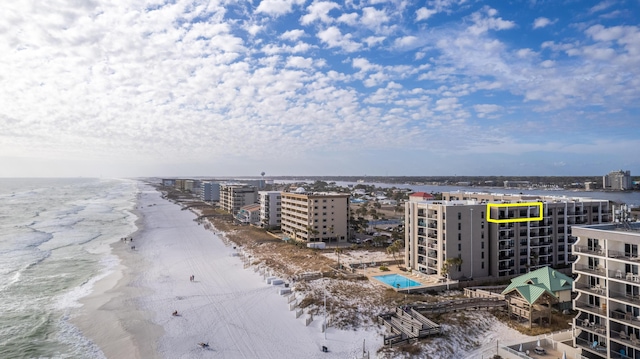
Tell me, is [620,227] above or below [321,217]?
above

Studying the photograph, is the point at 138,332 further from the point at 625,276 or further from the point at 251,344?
the point at 625,276

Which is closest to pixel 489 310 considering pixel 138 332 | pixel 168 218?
pixel 138 332

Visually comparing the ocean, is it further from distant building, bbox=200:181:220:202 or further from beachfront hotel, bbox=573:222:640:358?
distant building, bbox=200:181:220:202

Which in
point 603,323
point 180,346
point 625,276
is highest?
point 625,276

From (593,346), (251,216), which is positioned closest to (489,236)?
(593,346)

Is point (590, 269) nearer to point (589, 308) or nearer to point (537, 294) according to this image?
point (589, 308)

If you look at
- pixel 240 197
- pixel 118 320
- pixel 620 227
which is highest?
pixel 620 227

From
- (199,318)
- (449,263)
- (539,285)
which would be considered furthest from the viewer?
(449,263)
